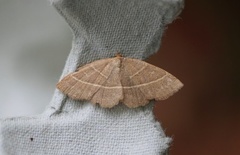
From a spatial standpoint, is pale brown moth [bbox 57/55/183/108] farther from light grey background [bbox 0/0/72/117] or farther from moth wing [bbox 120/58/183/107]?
light grey background [bbox 0/0/72/117]

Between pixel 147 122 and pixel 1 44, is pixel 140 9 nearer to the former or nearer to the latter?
pixel 147 122

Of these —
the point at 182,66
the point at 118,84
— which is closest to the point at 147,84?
the point at 118,84

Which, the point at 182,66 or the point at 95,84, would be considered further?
the point at 182,66

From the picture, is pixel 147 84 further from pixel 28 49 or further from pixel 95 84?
pixel 28 49

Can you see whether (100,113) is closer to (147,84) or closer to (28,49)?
(147,84)

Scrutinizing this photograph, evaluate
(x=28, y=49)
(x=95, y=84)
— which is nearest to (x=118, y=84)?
(x=95, y=84)

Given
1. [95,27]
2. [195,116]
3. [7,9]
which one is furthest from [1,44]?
[195,116]

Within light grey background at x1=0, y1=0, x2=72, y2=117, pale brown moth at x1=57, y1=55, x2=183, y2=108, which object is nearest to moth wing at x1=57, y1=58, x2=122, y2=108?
pale brown moth at x1=57, y1=55, x2=183, y2=108

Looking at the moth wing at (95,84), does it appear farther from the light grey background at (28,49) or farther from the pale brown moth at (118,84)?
the light grey background at (28,49)
